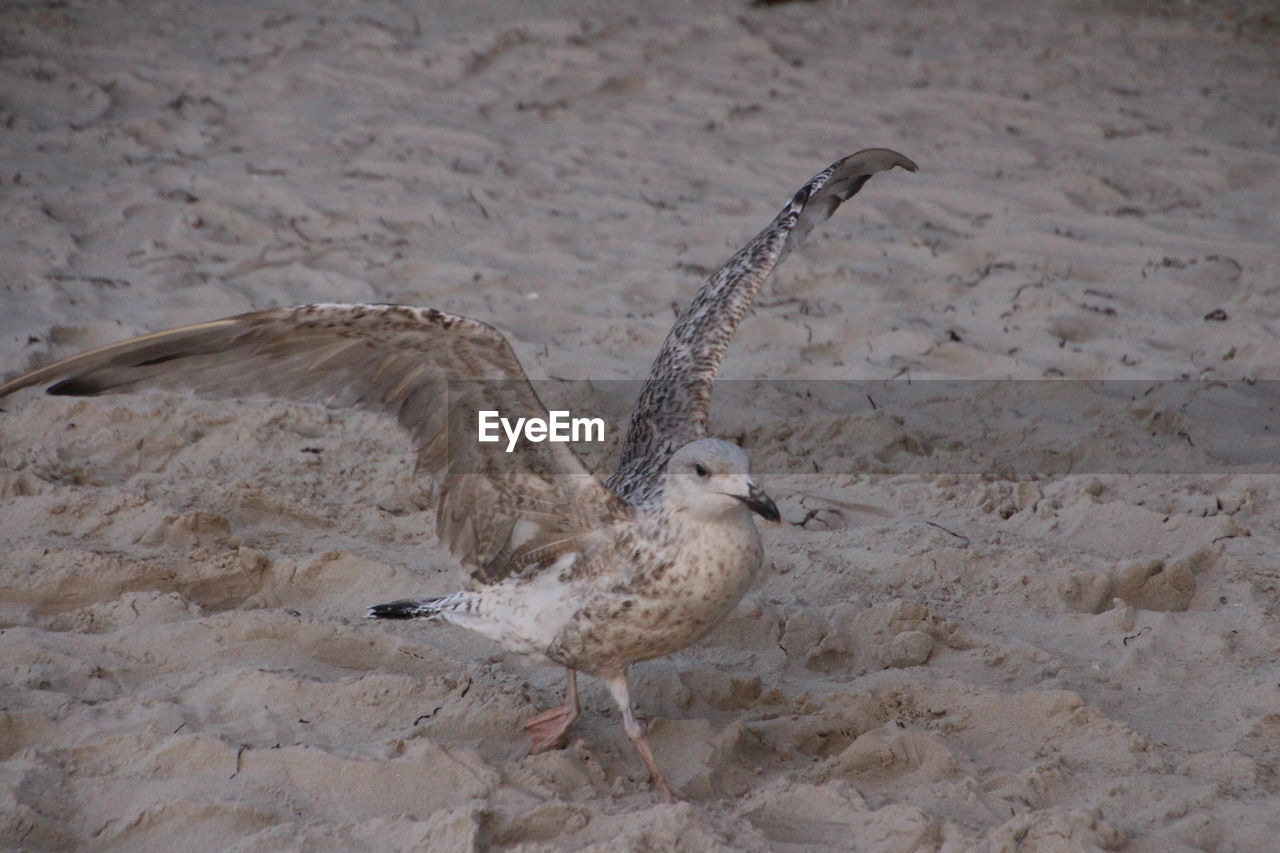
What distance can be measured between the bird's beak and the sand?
0.64 meters

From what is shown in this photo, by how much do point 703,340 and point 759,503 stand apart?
4.22 feet

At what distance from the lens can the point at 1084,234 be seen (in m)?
6.16

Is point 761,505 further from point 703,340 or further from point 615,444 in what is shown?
point 615,444

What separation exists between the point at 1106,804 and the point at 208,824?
6.18 ft

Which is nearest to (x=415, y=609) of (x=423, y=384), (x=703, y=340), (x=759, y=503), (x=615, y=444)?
(x=423, y=384)

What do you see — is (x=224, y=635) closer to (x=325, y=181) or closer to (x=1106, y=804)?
(x=1106, y=804)

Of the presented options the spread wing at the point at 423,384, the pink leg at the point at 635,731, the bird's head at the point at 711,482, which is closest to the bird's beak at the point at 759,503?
the bird's head at the point at 711,482

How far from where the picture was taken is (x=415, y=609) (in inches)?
134

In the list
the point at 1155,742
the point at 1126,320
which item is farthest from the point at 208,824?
the point at 1126,320

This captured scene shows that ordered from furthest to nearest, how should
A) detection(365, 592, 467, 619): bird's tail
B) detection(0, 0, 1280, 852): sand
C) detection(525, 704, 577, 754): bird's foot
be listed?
detection(365, 592, 467, 619): bird's tail < detection(525, 704, 577, 754): bird's foot < detection(0, 0, 1280, 852): sand

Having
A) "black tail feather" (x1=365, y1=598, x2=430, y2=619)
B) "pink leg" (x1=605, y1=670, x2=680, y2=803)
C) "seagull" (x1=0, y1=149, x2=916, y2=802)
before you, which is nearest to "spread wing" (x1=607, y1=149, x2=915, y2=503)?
"seagull" (x1=0, y1=149, x2=916, y2=802)

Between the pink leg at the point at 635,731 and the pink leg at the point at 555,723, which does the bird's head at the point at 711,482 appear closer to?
the pink leg at the point at 635,731

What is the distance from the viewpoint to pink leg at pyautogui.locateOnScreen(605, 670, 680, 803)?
2997mm

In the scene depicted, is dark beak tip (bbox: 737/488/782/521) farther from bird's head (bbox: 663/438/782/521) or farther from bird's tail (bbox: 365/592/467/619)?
bird's tail (bbox: 365/592/467/619)
